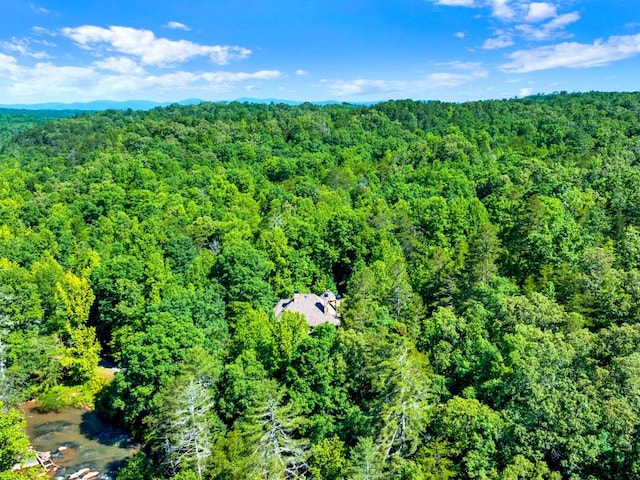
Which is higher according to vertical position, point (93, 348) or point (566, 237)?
point (566, 237)

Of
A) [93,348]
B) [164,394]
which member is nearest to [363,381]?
[164,394]

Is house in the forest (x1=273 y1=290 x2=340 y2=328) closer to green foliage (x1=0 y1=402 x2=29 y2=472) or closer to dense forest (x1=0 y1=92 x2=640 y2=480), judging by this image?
dense forest (x1=0 y1=92 x2=640 y2=480)

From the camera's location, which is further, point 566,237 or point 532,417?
point 566,237

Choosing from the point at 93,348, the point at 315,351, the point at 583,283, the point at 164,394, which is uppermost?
the point at 583,283

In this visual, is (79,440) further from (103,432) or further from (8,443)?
(8,443)

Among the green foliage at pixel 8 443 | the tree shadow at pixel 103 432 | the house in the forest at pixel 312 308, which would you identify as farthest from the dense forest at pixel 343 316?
the house in the forest at pixel 312 308

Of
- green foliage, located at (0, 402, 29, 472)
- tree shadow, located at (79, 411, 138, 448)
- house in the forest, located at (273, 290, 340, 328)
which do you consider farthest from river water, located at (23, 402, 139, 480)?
house in the forest, located at (273, 290, 340, 328)

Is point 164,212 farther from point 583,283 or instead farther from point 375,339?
point 583,283
